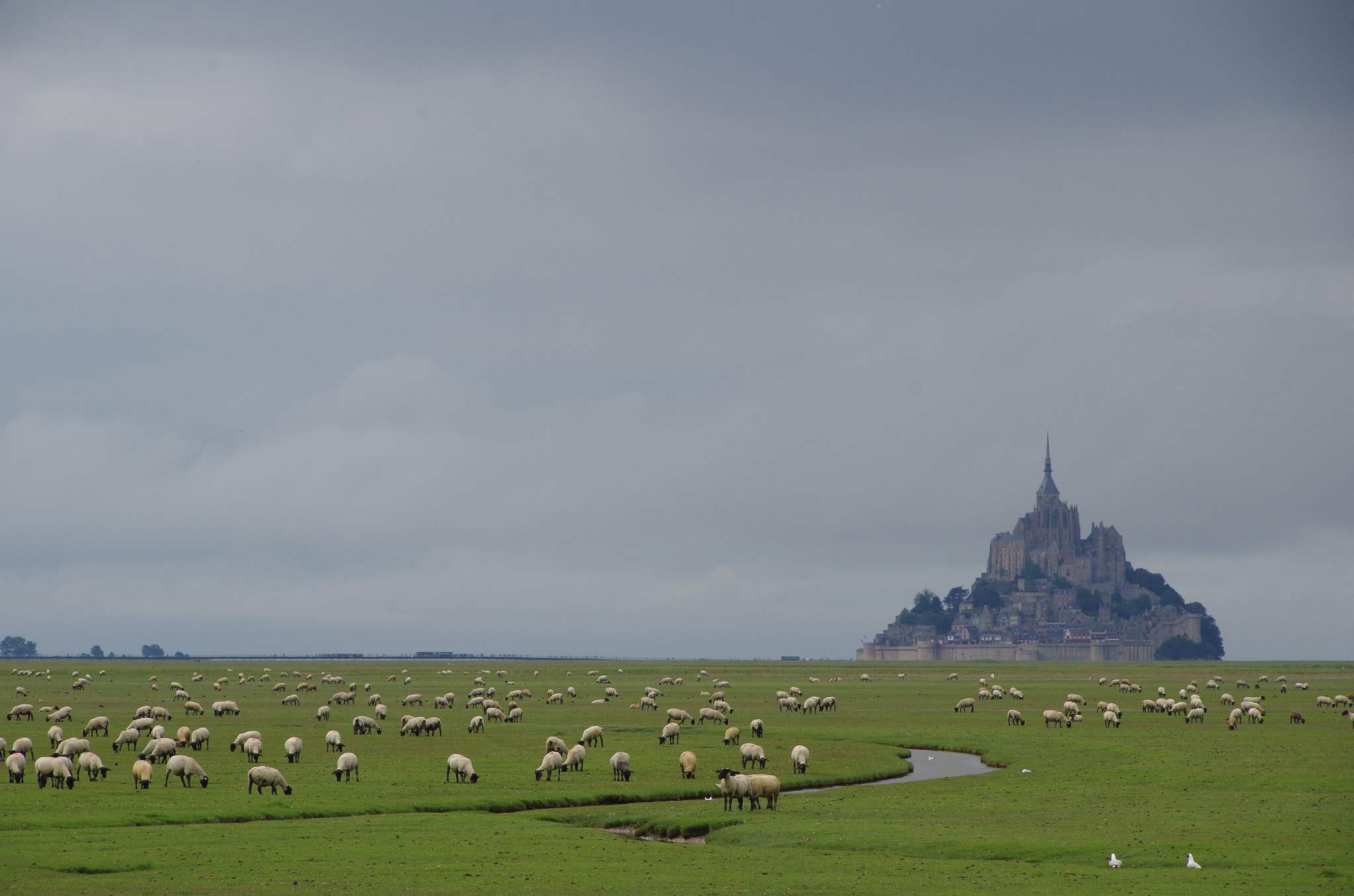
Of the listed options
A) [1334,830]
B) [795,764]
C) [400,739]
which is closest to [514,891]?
[1334,830]

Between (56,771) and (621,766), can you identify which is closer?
(56,771)

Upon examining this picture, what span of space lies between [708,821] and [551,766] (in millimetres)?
12500

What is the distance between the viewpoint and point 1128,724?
269 ft

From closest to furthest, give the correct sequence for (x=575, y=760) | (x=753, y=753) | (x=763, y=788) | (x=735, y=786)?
1. (x=735, y=786)
2. (x=763, y=788)
3. (x=753, y=753)
4. (x=575, y=760)

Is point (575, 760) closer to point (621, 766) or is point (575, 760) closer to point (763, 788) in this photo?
point (621, 766)

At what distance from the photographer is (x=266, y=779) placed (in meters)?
45.4

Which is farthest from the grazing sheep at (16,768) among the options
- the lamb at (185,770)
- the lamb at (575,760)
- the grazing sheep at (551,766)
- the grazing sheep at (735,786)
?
the grazing sheep at (735,786)

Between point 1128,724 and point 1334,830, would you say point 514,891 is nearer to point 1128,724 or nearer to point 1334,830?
point 1334,830

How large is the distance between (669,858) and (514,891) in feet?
19.6

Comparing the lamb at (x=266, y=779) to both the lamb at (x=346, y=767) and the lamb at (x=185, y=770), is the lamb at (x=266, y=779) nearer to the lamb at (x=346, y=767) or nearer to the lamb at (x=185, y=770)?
the lamb at (x=185, y=770)

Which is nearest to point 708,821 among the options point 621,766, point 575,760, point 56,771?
point 621,766

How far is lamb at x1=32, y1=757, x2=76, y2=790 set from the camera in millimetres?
45750

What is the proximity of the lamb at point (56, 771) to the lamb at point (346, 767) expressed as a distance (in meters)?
9.11

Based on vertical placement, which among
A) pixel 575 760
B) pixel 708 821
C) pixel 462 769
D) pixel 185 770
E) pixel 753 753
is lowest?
pixel 708 821
